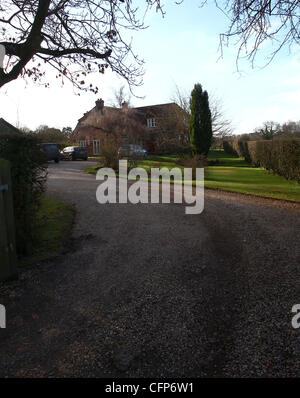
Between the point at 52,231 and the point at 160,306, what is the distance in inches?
155

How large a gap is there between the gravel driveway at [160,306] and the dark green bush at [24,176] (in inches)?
26.8

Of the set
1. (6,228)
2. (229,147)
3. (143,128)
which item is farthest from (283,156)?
(229,147)

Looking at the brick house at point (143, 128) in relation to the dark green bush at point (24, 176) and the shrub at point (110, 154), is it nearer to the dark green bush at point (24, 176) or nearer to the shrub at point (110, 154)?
the shrub at point (110, 154)

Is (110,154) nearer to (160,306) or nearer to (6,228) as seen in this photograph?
(6,228)

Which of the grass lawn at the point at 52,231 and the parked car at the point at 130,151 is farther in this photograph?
the parked car at the point at 130,151

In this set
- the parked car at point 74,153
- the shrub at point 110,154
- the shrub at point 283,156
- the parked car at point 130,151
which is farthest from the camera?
the parked car at point 74,153

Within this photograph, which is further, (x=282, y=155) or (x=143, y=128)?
(x=143, y=128)

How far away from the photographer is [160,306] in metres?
3.41

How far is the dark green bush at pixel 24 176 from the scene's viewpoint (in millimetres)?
4668

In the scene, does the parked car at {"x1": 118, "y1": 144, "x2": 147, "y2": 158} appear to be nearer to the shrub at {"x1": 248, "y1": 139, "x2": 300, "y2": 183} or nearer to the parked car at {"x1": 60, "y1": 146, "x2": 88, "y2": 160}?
the shrub at {"x1": 248, "y1": 139, "x2": 300, "y2": 183}

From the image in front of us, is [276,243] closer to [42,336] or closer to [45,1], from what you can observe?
[42,336]

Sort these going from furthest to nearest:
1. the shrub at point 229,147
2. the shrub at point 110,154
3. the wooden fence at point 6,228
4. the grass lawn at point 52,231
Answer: the shrub at point 229,147 → the shrub at point 110,154 → the grass lawn at point 52,231 → the wooden fence at point 6,228

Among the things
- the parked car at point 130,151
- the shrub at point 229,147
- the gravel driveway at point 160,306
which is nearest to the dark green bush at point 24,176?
the gravel driveway at point 160,306
